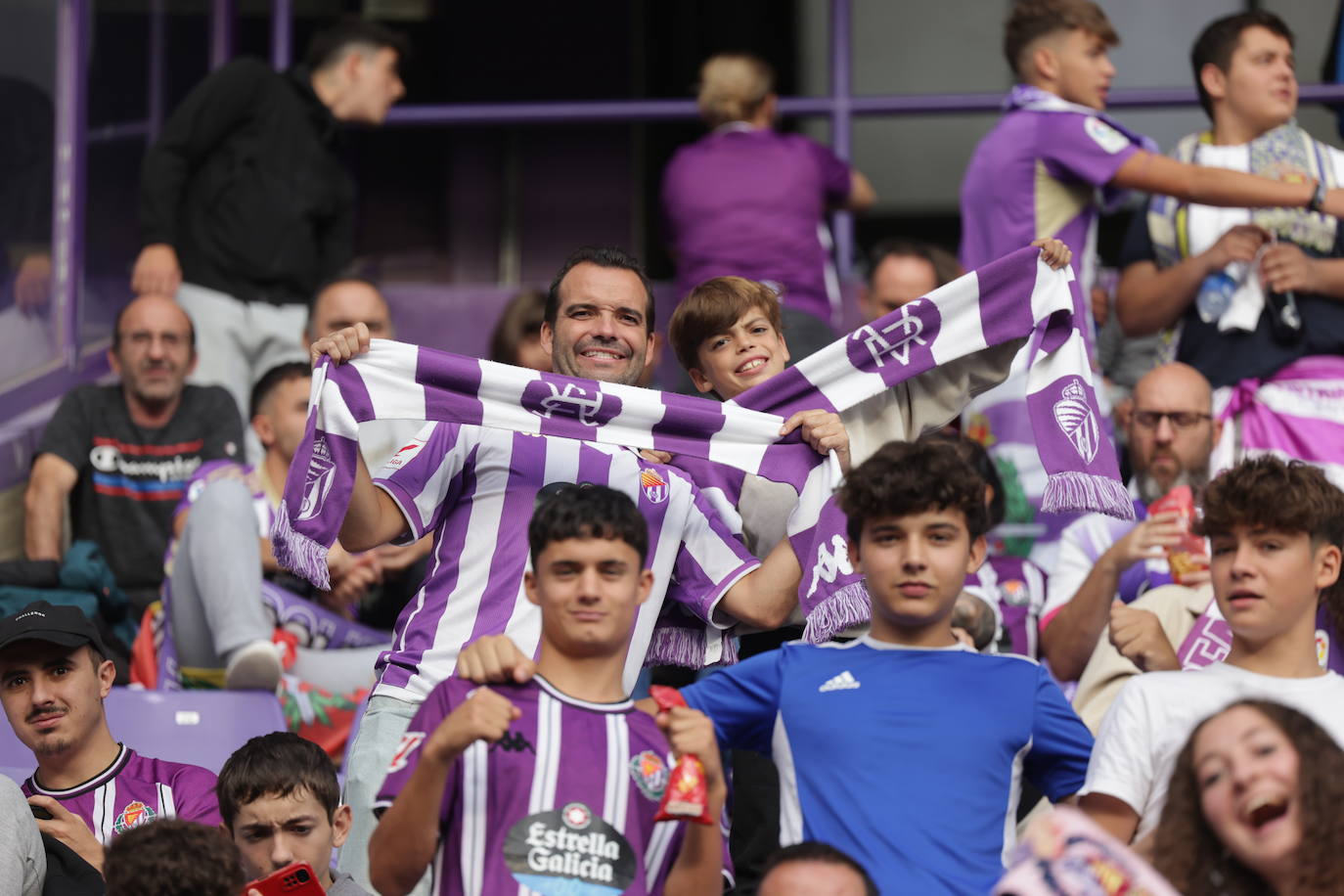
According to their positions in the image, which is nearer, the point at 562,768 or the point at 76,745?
the point at 562,768

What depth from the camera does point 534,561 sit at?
3898 millimetres

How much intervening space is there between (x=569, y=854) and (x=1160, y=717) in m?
1.25

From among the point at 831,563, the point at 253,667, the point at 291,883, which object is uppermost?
the point at 831,563

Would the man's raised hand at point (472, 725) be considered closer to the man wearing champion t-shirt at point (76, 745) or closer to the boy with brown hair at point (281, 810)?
the boy with brown hair at point (281, 810)

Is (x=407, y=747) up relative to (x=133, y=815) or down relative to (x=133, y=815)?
up

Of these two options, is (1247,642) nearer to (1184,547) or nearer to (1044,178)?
(1184,547)

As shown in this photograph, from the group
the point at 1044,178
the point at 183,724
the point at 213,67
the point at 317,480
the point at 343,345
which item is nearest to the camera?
the point at 317,480

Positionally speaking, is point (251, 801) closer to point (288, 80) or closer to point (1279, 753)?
point (1279, 753)

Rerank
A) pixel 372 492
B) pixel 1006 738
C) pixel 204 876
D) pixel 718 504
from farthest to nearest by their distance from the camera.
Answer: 1. pixel 718 504
2. pixel 372 492
3. pixel 1006 738
4. pixel 204 876

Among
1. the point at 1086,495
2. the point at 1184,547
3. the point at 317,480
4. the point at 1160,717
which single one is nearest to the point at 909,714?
the point at 1160,717

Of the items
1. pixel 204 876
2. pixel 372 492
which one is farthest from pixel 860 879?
pixel 372 492

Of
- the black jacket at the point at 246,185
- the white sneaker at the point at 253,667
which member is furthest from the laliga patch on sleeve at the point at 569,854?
the black jacket at the point at 246,185

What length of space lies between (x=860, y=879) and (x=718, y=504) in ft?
4.62

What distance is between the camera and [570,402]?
4805 millimetres
